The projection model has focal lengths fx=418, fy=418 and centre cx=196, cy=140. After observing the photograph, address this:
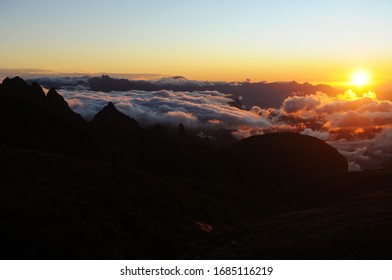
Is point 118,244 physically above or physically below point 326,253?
below

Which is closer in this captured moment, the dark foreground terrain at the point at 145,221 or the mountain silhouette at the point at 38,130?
the dark foreground terrain at the point at 145,221

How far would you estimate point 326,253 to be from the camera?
37344mm

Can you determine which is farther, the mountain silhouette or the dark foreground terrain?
the mountain silhouette

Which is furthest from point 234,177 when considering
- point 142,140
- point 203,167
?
point 142,140

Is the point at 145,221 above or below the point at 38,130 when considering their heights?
below

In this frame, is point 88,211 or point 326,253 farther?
point 88,211

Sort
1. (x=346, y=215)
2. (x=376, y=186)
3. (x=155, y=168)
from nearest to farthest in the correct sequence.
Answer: (x=346, y=215)
(x=376, y=186)
(x=155, y=168)

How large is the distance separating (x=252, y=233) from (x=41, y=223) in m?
25.2

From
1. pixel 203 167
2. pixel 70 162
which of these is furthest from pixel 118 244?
pixel 203 167

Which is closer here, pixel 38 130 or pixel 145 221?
pixel 145 221

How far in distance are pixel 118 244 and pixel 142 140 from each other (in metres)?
150

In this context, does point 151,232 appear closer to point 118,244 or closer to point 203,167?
point 118,244
